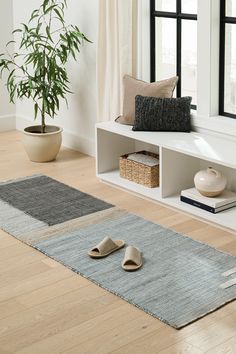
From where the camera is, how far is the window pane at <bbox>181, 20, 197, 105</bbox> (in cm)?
507

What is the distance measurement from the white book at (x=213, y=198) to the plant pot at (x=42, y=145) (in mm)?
1396

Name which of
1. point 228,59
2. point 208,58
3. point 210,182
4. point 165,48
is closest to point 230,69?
point 228,59

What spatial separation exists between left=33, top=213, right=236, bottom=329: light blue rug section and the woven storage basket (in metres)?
0.46

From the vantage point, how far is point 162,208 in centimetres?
482

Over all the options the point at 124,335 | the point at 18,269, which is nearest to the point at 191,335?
the point at 124,335

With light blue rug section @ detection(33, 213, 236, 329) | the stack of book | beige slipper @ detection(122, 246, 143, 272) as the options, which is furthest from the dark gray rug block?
beige slipper @ detection(122, 246, 143, 272)

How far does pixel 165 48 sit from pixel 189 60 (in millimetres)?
240

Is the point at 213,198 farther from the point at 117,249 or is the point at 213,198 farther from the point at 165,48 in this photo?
the point at 165,48

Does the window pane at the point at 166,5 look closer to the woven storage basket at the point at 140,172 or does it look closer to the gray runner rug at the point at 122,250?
the woven storage basket at the point at 140,172

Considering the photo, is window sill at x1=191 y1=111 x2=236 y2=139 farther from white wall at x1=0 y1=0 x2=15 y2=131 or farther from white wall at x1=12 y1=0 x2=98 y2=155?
white wall at x1=0 y1=0 x2=15 y2=131

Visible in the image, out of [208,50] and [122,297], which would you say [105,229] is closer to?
[122,297]

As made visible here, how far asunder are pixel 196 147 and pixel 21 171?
5.15 ft

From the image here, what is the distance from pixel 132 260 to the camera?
12.9ft

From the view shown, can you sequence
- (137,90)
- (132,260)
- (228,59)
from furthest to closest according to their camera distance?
(137,90), (228,59), (132,260)
